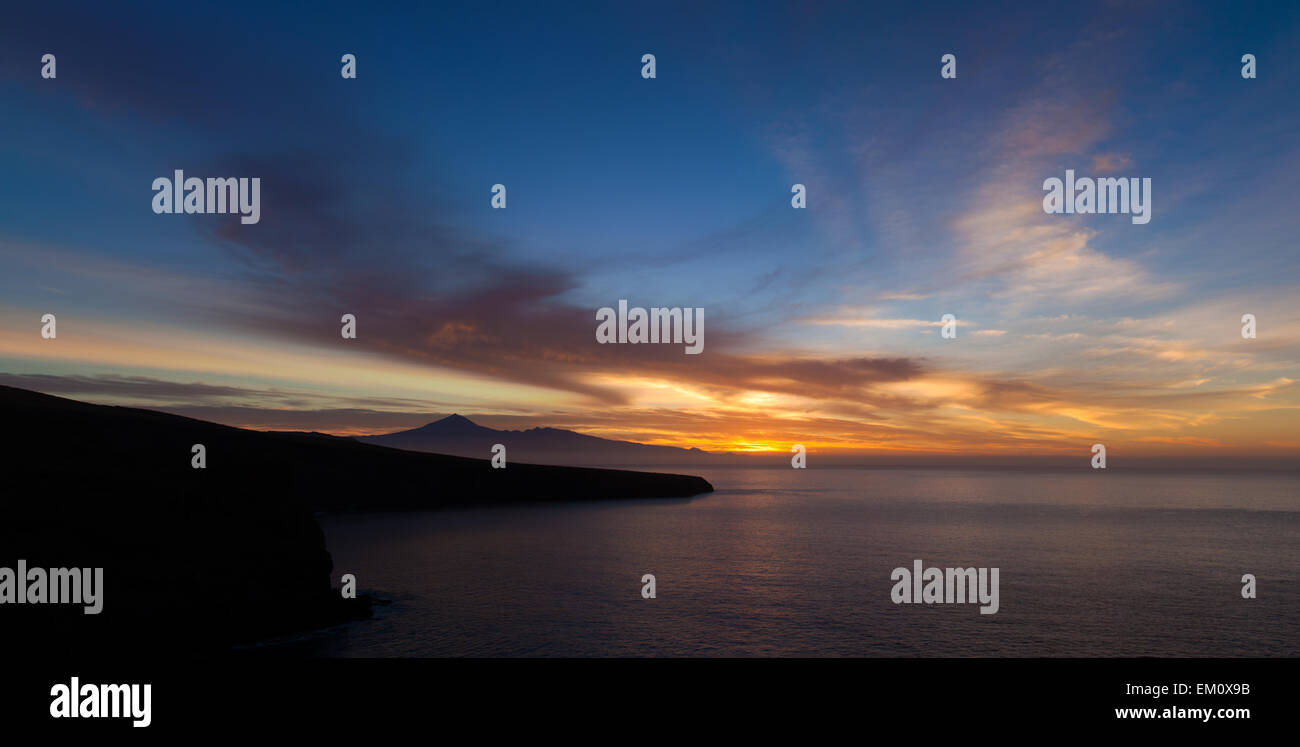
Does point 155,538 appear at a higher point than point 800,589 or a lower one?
higher

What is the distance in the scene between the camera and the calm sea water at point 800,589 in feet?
135

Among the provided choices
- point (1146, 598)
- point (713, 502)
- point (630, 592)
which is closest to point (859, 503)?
point (713, 502)

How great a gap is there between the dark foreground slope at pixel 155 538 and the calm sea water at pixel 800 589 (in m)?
4.45

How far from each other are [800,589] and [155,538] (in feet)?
177

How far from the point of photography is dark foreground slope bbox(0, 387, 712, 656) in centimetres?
3428

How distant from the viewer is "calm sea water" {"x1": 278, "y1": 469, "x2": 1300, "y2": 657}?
41.3 m

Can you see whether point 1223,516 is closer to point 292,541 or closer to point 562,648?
point 562,648

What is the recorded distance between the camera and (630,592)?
57.8m

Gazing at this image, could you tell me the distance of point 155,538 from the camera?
129 feet

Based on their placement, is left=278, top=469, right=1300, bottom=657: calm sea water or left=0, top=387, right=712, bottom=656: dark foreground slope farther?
left=278, top=469, right=1300, bottom=657: calm sea water

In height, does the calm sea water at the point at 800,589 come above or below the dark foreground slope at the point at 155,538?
below

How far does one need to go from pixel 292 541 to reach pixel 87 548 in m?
11.8

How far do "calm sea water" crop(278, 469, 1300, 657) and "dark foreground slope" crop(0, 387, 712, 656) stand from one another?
445cm

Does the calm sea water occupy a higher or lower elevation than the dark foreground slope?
lower
